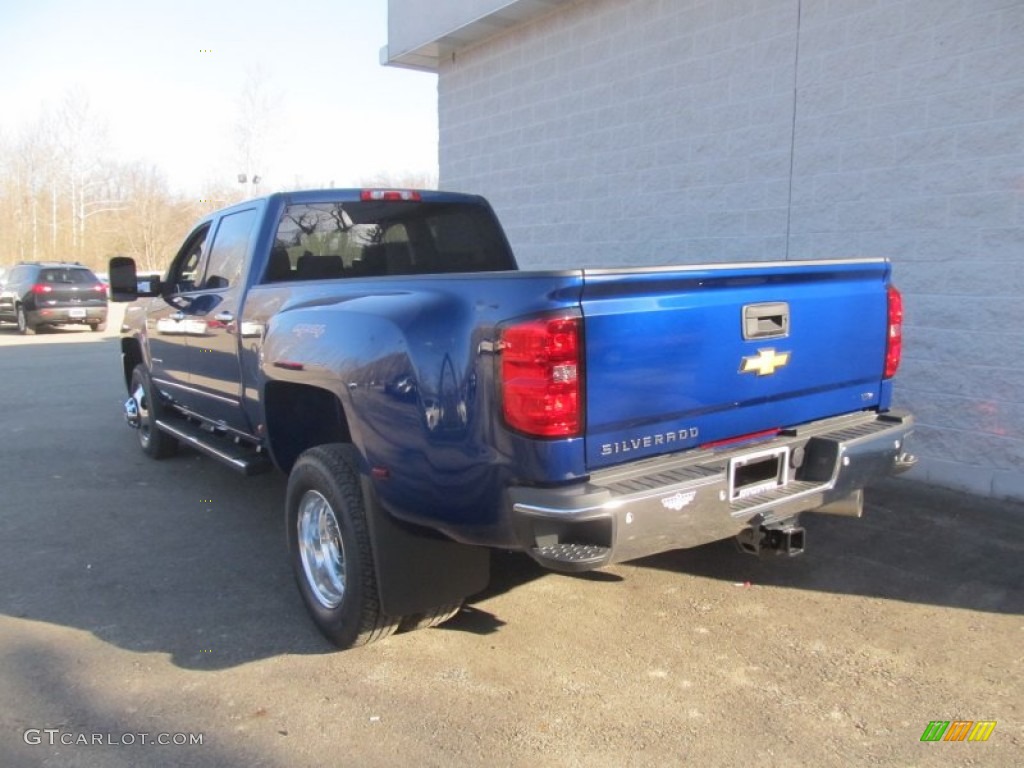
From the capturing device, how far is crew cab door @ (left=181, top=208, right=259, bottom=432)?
15.7 feet

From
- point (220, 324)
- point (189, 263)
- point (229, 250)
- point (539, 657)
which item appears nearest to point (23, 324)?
point (189, 263)

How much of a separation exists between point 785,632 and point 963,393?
2.92 metres

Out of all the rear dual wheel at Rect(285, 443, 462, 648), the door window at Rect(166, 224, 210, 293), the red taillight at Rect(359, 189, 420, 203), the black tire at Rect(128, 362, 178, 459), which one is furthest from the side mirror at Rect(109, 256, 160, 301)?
the rear dual wheel at Rect(285, 443, 462, 648)

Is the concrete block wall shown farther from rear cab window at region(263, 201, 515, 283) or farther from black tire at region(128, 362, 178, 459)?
black tire at region(128, 362, 178, 459)

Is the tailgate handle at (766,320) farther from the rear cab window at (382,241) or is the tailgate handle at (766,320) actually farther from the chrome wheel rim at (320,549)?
the rear cab window at (382,241)

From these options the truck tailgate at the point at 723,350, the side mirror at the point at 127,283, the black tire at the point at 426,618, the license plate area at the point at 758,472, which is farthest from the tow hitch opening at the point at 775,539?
the side mirror at the point at 127,283

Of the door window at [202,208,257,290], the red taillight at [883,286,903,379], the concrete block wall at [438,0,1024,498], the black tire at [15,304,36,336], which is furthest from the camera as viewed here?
the black tire at [15,304,36,336]

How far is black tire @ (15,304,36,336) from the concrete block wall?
52.8ft

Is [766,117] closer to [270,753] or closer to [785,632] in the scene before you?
[785,632]

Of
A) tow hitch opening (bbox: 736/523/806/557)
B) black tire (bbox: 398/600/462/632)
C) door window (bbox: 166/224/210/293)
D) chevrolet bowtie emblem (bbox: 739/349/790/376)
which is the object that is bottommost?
black tire (bbox: 398/600/462/632)

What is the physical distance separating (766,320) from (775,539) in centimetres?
92

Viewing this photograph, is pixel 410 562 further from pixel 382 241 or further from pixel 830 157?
pixel 830 157

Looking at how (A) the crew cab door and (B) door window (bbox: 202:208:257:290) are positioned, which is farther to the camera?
(B) door window (bbox: 202:208:257:290)

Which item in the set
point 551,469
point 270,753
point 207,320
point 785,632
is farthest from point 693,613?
point 207,320
